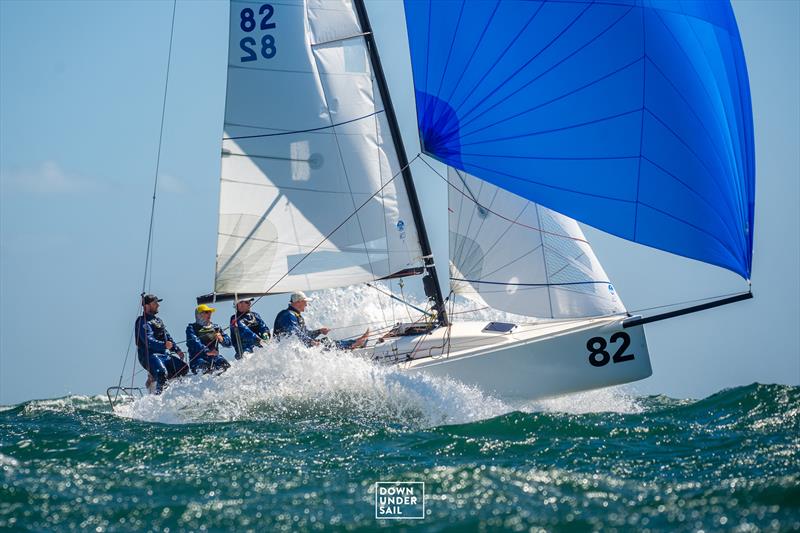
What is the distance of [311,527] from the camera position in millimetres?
5387

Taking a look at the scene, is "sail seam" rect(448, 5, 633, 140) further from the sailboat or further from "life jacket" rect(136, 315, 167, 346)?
"life jacket" rect(136, 315, 167, 346)

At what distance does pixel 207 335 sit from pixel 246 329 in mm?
700

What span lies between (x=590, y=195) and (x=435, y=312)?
2514 millimetres

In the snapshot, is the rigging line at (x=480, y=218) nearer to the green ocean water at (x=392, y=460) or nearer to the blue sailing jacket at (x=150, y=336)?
the green ocean water at (x=392, y=460)

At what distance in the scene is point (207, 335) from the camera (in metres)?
10.7

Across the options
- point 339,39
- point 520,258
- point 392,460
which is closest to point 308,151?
point 339,39

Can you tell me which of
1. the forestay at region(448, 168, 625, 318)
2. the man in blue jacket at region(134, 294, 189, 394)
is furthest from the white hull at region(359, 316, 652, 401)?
the man in blue jacket at region(134, 294, 189, 394)

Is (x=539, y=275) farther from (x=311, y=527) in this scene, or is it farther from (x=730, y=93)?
(x=311, y=527)

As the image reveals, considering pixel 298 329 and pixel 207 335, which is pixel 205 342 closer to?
pixel 207 335

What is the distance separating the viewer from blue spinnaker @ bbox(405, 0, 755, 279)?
8727mm

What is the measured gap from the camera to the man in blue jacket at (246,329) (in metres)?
10.2

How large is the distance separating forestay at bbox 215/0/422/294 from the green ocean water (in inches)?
71.2

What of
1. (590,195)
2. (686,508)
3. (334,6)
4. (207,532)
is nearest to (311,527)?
(207,532)

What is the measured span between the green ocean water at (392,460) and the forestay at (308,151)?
5.93ft
